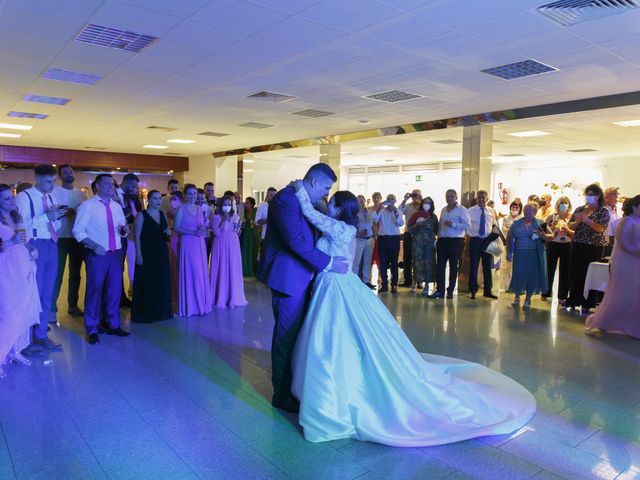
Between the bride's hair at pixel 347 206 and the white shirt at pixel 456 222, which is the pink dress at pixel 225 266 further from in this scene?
the bride's hair at pixel 347 206

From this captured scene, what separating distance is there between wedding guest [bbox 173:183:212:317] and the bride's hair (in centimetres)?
313

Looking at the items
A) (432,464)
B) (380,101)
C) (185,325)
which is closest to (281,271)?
(432,464)

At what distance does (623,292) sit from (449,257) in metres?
2.57

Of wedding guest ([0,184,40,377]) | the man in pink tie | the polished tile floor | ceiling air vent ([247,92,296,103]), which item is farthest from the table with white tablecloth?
wedding guest ([0,184,40,377])

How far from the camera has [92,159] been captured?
57.3 feet

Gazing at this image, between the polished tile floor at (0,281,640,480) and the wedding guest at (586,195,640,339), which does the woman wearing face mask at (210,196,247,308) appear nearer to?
the polished tile floor at (0,281,640,480)

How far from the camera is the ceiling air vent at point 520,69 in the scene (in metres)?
6.11

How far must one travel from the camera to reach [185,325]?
17.9ft

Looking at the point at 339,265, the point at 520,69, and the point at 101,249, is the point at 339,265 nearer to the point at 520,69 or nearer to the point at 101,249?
the point at 101,249

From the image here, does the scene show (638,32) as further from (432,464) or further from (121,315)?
(121,315)

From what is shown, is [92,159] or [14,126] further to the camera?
[92,159]

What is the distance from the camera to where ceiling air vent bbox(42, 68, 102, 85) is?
6855mm

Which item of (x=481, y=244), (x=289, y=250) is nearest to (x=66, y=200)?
(x=289, y=250)

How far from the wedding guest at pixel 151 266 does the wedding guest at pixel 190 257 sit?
0.21 m
